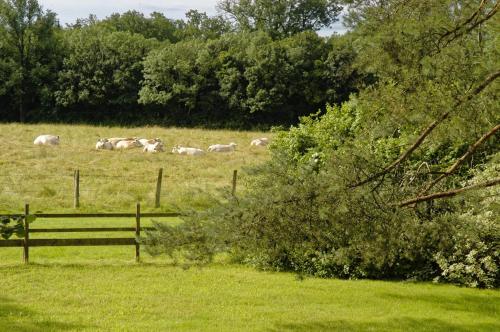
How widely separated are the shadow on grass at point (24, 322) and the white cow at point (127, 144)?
20.3 m

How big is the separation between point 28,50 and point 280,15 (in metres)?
28.9

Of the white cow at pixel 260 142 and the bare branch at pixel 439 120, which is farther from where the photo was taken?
the white cow at pixel 260 142

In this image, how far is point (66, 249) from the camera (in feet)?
50.3

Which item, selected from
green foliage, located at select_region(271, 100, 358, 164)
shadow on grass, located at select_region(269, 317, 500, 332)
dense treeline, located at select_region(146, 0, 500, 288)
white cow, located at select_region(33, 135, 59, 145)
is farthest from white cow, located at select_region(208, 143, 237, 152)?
dense treeline, located at select_region(146, 0, 500, 288)

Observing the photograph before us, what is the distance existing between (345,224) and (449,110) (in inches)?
82.8

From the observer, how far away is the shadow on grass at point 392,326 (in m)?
9.78

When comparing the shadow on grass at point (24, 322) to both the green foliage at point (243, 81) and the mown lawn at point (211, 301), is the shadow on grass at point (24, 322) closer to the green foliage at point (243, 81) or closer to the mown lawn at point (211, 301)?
the mown lawn at point (211, 301)

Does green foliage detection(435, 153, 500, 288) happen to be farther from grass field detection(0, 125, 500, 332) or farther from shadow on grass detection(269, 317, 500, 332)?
shadow on grass detection(269, 317, 500, 332)

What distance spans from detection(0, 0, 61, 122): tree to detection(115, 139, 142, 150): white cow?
69.8 ft

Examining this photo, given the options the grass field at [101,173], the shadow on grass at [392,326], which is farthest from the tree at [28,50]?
the shadow on grass at [392,326]

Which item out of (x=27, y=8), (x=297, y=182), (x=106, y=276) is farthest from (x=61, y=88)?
(x=297, y=182)

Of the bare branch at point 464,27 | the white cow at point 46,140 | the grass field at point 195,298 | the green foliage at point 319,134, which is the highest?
the bare branch at point 464,27

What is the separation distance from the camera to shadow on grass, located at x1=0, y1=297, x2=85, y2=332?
30.5 ft

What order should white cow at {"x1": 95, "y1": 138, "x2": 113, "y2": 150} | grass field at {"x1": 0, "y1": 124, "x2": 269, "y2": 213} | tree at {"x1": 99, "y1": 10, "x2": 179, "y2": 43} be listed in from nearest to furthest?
grass field at {"x1": 0, "y1": 124, "x2": 269, "y2": 213} → white cow at {"x1": 95, "y1": 138, "x2": 113, "y2": 150} → tree at {"x1": 99, "y1": 10, "x2": 179, "y2": 43}
